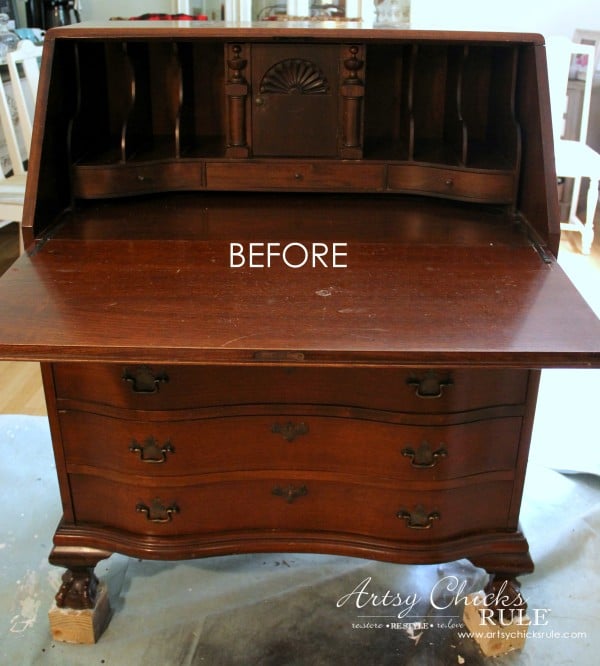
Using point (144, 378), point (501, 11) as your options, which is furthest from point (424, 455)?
point (501, 11)

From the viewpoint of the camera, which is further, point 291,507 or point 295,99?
point 295,99

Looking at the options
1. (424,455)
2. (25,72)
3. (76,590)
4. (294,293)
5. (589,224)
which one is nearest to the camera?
(294,293)

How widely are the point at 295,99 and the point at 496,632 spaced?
3.48 feet

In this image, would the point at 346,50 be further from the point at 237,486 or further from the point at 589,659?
the point at 589,659

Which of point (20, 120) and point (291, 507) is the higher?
point (20, 120)

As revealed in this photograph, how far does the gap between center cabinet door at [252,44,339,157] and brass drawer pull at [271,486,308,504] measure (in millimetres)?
644

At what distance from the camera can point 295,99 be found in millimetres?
1459

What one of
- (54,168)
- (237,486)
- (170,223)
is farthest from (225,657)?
(54,168)

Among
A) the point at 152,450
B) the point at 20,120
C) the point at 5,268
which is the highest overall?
the point at 20,120

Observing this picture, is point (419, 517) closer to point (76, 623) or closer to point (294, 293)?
point (294, 293)

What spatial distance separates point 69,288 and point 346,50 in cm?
68

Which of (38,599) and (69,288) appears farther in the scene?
(38,599)

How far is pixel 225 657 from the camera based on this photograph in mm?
1405

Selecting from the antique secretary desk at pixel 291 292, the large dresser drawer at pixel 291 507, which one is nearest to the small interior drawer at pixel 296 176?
the antique secretary desk at pixel 291 292
